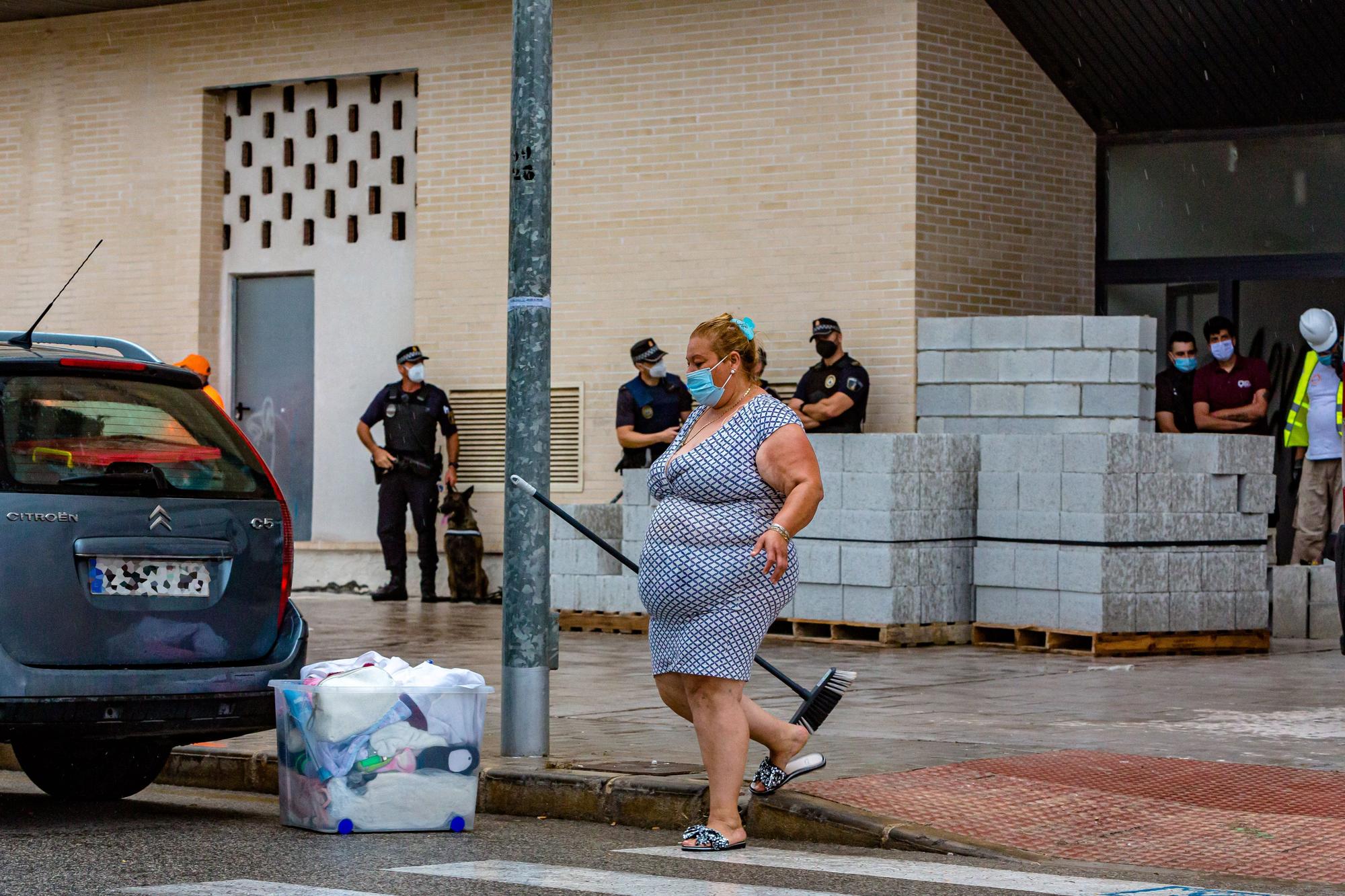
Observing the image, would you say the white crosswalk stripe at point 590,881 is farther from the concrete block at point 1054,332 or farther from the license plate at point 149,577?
the concrete block at point 1054,332

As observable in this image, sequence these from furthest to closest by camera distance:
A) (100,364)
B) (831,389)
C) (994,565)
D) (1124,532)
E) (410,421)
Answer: (410,421), (831,389), (994,565), (1124,532), (100,364)

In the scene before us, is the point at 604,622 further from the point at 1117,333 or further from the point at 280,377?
the point at 280,377

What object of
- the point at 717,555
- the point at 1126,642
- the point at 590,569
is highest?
the point at 717,555

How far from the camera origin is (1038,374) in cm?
1388

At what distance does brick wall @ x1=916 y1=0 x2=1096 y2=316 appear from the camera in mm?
15547

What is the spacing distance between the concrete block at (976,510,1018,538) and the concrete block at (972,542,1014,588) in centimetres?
7

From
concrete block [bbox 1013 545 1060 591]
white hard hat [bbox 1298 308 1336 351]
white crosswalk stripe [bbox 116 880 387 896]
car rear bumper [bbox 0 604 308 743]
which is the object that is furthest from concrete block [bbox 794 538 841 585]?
white crosswalk stripe [bbox 116 880 387 896]

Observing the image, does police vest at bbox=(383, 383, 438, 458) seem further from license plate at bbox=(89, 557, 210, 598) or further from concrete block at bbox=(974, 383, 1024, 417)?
license plate at bbox=(89, 557, 210, 598)

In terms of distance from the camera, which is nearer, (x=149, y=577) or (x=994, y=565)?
(x=149, y=577)

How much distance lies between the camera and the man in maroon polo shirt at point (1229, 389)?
49.2 ft

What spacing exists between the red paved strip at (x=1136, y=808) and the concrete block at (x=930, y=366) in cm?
655

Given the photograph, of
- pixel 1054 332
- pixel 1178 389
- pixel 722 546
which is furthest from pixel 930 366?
pixel 722 546

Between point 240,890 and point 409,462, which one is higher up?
point 409,462

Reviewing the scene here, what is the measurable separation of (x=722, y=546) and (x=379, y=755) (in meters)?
1.42
